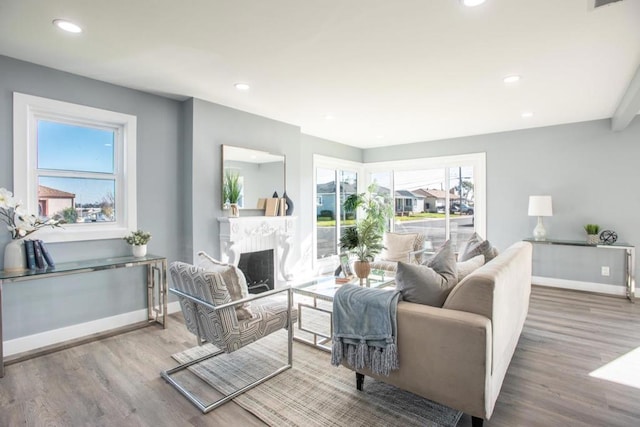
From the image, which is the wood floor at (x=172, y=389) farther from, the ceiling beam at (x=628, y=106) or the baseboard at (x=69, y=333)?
the ceiling beam at (x=628, y=106)

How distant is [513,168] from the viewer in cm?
537

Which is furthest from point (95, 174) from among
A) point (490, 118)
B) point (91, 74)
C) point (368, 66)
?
point (490, 118)

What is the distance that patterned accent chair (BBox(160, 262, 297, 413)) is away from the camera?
215cm

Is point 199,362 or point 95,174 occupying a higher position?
point 95,174

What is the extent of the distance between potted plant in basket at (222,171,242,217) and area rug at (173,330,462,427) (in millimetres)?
1793

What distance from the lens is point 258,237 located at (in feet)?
14.9

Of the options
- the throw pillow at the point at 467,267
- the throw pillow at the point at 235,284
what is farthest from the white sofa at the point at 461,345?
the throw pillow at the point at 235,284

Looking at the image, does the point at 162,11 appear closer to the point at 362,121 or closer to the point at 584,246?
the point at 362,121

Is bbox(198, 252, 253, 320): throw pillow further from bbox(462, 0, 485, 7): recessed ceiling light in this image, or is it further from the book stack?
bbox(462, 0, 485, 7): recessed ceiling light

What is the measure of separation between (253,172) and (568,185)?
470 cm

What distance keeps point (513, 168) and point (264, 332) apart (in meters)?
4.92

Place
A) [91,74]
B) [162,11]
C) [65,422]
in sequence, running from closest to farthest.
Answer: [65,422] → [162,11] → [91,74]

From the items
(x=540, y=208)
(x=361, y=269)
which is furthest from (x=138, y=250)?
(x=540, y=208)

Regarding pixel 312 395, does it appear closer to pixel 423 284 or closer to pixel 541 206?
pixel 423 284
